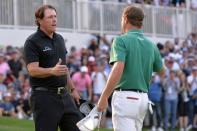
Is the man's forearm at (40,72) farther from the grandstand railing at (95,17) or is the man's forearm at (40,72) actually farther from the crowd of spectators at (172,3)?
the crowd of spectators at (172,3)

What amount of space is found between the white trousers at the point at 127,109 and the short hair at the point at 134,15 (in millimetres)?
837

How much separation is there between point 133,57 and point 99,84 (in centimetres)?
1197

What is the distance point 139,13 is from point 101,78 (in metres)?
12.1

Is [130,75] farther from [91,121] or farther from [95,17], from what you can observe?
[95,17]

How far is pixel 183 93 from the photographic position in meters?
24.1

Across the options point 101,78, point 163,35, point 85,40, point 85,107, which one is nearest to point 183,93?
point 101,78

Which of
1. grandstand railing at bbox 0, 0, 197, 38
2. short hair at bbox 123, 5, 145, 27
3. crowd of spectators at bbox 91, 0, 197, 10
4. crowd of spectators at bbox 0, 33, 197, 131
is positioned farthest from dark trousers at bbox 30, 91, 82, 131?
crowd of spectators at bbox 91, 0, 197, 10

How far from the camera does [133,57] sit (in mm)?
10273

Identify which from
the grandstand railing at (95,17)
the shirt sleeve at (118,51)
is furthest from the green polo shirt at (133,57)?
the grandstand railing at (95,17)

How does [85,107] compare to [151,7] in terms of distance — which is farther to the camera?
[151,7]

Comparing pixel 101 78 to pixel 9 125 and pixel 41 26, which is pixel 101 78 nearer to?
pixel 9 125

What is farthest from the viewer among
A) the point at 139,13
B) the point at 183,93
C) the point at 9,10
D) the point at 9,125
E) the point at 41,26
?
the point at 9,10

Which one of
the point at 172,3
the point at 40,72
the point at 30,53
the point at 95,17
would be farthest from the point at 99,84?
the point at 40,72

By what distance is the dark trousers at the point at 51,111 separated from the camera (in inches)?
430
